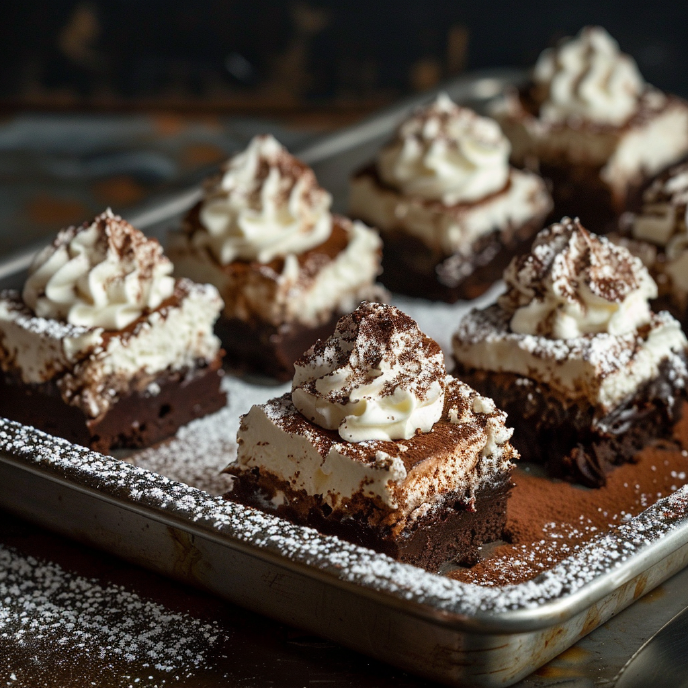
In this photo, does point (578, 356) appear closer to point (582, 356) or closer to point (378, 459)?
point (582, 356)

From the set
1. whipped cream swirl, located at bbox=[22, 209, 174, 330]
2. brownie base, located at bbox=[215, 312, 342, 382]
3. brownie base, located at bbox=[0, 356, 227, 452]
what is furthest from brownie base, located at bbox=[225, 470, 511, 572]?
brownie base, located at bbox=[215, 312, 342, 382]

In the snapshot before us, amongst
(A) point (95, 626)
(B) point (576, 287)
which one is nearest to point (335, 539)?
(A) point (95, 626)

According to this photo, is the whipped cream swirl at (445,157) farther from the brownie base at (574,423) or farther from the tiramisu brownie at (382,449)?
the tiramisu brownie at (382,449)

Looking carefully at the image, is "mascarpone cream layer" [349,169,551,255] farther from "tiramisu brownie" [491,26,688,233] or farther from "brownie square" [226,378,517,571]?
"brownie square" [226,378,517,571]

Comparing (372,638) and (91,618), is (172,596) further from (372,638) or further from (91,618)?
(372,638)

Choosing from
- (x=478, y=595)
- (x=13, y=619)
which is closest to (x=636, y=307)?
(x=478, y=595)
